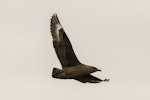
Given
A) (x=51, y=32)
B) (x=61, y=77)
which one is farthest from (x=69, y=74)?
(x=51, y=32)

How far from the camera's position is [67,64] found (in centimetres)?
1744

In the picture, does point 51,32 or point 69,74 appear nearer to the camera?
point 69,74

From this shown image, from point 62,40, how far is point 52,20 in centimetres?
113

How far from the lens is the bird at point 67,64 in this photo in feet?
55.7

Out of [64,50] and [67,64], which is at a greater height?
[64,50]

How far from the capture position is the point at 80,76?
672 inches

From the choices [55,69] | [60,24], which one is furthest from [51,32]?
[55,69]

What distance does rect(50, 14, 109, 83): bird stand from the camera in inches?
668

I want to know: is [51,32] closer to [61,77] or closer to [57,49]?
[57,49]

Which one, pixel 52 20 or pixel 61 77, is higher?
pixel 52 20

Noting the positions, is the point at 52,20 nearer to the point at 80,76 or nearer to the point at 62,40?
the point at 62,40

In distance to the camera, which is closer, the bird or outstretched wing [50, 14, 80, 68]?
the bird

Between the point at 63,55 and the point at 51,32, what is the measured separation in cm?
106

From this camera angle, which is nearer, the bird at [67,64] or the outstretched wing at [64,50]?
the bird at [67,64]
